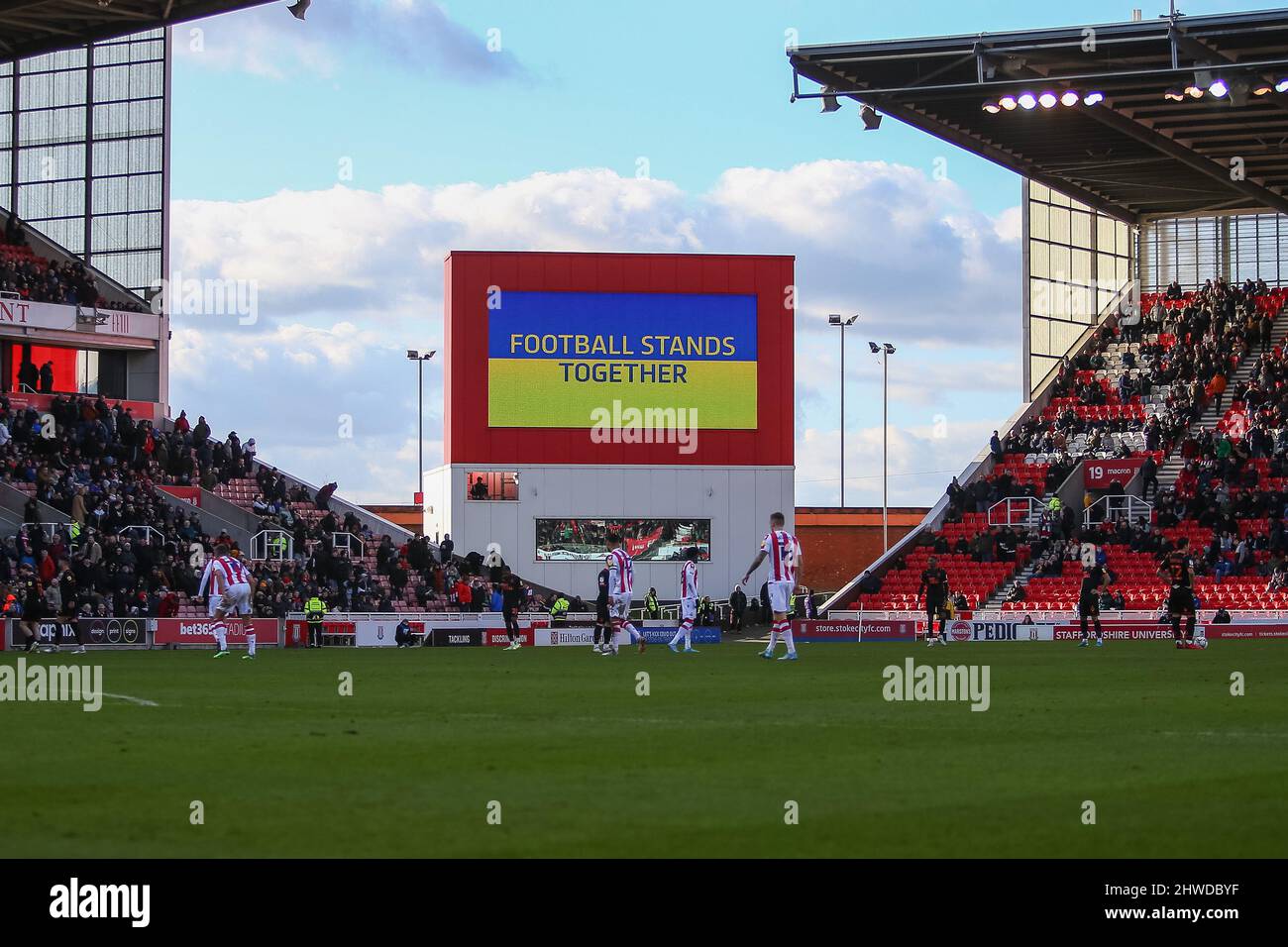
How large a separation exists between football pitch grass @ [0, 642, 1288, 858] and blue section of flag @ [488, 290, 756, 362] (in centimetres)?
4410

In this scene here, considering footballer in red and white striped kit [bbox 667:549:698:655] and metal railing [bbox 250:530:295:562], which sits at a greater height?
metal railing [bbox 250:530:295:562]

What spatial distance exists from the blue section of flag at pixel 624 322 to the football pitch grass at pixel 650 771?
4410cm

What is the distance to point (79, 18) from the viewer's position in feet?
179

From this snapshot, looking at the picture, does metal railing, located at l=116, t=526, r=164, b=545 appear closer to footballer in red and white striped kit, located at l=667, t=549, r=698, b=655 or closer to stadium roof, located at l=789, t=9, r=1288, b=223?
footballer in red and white striped kit, located at l=667, t=549, r=698, b=655

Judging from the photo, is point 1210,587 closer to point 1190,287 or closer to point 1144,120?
point 1144,120

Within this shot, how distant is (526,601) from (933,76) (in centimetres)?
2000

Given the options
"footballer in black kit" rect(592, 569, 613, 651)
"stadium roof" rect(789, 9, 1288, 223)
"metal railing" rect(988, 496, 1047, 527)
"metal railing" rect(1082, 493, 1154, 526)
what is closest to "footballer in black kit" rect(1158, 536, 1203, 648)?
"footballer in black kit" rect(592, 569, 613, 651)

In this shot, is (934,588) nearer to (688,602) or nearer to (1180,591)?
(688,602)

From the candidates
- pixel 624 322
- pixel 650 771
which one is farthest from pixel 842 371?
pixel 650 771

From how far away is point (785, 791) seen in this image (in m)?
11.8
